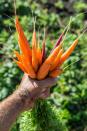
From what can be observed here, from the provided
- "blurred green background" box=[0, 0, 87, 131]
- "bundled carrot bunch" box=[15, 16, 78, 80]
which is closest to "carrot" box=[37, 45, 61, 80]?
"bundled carrot bunch" box=[15, 16, 78, 80]

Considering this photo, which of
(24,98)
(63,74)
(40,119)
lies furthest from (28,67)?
(63,74)

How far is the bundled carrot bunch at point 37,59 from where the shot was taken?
1.93 metres

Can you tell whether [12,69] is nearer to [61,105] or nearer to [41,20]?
[61,105]

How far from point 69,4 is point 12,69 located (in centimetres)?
166

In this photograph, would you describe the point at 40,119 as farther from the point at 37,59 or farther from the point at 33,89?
the point at 37,59

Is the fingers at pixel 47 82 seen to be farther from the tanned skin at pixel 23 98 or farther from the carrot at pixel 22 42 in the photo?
the carrot at pixel 22 42

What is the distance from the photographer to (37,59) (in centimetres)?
195

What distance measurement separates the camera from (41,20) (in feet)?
15.0

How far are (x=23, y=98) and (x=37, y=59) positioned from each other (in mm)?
206

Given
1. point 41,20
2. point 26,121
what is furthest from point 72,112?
point 26,121

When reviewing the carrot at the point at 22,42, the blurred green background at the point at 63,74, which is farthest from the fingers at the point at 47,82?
the blurred green background at the point at 63,74

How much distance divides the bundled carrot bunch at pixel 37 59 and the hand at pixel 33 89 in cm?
3

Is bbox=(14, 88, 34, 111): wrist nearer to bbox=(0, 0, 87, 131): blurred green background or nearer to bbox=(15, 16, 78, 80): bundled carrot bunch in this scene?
bbox=(15, 16, 78, 80): bundled carrot bunch

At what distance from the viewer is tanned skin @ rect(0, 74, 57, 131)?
6.46 ft
